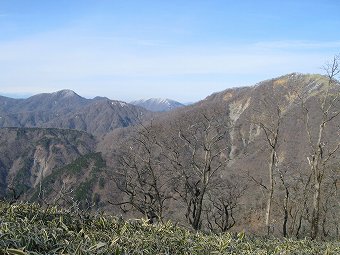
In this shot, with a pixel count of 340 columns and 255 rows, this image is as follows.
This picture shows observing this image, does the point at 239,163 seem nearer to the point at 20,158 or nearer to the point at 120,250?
the point at 120,250

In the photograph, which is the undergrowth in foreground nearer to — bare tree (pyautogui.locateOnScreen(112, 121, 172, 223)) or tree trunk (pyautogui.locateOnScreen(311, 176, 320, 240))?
tree trunk (pyautogui.locateOnScreen(311, 176, 320, 240))

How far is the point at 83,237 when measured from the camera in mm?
3570

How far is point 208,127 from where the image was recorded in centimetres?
1762

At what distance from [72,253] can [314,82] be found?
461 ft

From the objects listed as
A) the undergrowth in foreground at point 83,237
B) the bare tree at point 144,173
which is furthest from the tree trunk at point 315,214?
the undergrowth in foreground at point 83,237

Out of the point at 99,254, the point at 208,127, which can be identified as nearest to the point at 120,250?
the point at 99,254

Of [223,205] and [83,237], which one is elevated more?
[83,237]

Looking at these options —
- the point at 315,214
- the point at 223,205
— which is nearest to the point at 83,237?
the point at 315,214

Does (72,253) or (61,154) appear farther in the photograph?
(61,154)

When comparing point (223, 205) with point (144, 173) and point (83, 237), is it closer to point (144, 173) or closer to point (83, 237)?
point (144, 173)

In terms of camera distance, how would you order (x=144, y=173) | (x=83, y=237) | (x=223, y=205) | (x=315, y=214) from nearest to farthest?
1. (x=83, y=237)
2. (x=315, y=214)
3. (x=144, y=173)
4. (x=223, y=205)

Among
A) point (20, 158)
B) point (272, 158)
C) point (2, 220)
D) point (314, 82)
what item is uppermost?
point (314, 82)

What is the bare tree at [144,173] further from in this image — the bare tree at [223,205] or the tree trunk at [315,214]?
the tree trunk at [315,214]

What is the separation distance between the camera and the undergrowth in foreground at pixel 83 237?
2832mm
